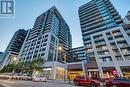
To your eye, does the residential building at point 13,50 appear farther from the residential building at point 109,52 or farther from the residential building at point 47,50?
the residential building at point 109,52

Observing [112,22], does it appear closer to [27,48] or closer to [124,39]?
[124,39]

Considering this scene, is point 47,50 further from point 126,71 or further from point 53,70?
point 126,71

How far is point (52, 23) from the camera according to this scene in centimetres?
10619

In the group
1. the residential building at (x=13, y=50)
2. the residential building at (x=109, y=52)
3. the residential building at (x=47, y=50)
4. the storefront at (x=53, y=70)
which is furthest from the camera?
the residential building at (x=13, y=50)

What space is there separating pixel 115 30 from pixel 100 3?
5206cm

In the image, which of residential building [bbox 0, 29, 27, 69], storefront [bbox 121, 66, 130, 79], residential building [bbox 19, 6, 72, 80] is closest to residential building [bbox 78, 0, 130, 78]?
storefront [bbox 121, 66, 130, 79]

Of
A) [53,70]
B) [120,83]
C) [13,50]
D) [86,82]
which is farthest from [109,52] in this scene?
[13,50]

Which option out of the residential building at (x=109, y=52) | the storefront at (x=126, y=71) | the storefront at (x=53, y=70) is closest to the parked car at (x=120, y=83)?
the residential building at (x=109, y=52)

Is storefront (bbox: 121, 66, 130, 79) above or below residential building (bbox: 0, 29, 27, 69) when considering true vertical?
below

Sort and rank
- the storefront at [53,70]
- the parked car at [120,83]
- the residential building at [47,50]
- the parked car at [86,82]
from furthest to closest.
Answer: the residential building at [47,50] → the storefront at [53,70] → the parked car at [86,82] → the parked car at [120,83]

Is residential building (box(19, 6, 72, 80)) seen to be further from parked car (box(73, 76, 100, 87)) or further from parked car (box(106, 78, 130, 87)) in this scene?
parked car (box(106, 78, 130, 87))

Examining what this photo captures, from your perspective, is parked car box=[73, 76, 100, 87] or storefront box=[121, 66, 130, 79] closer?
parked car box=[73, 76, 100, 87]

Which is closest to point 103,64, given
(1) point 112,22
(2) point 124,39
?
(2) point 124,39

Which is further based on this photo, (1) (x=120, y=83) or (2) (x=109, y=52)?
(2) (x=109, y=52)
